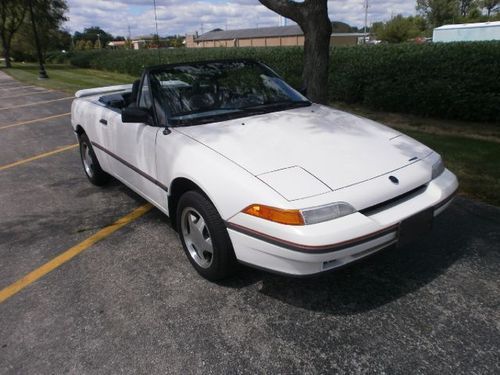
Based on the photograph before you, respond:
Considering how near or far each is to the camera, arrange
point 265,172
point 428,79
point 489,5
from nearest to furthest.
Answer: point 265,172
point 428,79
point 489,5

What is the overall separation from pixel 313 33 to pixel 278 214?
4686mm

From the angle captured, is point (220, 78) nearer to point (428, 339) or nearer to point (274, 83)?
point (274, 83)

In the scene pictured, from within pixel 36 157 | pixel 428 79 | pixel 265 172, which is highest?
pixel 428 79

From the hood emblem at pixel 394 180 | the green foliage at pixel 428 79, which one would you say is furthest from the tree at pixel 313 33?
the hood emblem at pixel 394 180

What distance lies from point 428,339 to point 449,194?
41.9 inches

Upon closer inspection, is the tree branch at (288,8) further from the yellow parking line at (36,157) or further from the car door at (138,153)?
the yellow parking line at (36,157)

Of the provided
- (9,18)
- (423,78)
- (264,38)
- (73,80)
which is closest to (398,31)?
Result: (73,80)

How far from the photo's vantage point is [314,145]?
3004 millimetres

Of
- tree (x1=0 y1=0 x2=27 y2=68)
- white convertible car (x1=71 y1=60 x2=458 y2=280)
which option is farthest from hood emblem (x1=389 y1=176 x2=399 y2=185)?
tree (x1=0 y1=0 x2=27 y2=68)

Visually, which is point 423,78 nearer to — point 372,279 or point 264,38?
point 372,279

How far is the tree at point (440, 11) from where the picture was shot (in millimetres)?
56969

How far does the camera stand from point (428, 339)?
244 cm

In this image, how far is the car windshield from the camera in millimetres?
3500

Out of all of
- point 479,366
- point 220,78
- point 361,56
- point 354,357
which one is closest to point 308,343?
point 354,357
